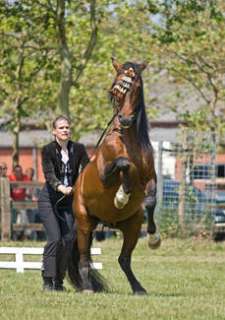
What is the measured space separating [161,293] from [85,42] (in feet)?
82.8

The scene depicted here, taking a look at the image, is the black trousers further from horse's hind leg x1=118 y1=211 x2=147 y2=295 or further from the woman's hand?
horse's hind leg x1=118 y1=211 x2=147 y2=295

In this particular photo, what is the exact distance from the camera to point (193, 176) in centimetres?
2414

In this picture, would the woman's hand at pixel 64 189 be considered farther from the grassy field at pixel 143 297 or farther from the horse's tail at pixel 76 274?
the grassy field at pixel 143 297

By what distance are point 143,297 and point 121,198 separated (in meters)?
1.09

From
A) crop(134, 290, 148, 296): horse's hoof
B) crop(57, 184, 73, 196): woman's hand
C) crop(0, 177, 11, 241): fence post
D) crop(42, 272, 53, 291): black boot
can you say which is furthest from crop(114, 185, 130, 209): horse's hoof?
crop(0, 177, 11, 241): fence post

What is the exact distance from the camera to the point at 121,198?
11.1 meters

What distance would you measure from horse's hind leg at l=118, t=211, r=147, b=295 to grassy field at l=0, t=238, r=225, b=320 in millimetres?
161

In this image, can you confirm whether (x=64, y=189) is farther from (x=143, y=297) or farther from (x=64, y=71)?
(x=64, y=71)

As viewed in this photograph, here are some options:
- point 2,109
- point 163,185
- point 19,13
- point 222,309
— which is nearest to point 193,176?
point 163,185

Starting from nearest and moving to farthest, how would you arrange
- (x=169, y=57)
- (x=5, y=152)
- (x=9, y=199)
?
(x=9, y=199), (x=169, y=57), (x=5, y=152)

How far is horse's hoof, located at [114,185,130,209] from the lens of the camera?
11.1 meters

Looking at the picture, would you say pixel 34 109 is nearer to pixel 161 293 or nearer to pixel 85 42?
pixel 85 42

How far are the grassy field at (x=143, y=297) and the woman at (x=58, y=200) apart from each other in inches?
12.8

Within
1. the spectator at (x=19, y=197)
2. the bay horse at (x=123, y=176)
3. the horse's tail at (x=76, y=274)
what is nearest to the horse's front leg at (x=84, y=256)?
the bay horse at (x=123, y=176)
